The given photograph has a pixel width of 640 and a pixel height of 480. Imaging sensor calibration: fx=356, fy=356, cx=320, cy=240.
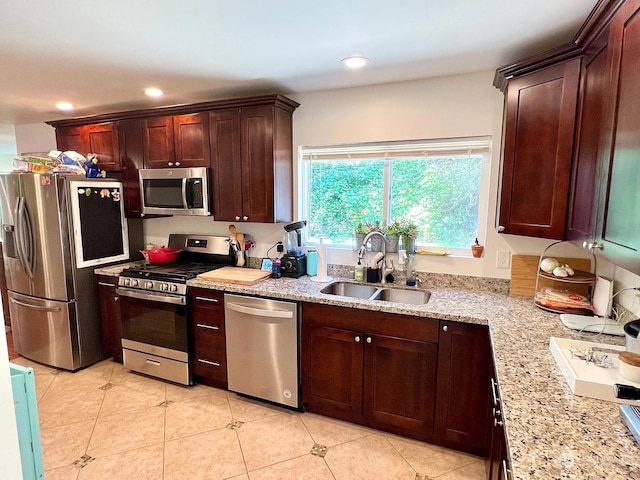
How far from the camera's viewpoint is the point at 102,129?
3402 millimetres

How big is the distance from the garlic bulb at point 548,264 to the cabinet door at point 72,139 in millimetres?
4069

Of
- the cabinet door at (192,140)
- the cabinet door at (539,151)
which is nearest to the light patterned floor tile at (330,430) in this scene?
the cabinet door at (539,151)

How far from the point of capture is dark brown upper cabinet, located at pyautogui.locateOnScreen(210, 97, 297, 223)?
279 centimetres

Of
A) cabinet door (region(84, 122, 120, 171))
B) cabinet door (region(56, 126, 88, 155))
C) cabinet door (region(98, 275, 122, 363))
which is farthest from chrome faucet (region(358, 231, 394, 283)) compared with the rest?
cabinet door (region(56, 126, 88, 155))

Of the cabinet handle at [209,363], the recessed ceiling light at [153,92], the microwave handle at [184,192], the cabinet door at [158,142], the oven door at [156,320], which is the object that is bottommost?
the cabinet handle at [209,363]

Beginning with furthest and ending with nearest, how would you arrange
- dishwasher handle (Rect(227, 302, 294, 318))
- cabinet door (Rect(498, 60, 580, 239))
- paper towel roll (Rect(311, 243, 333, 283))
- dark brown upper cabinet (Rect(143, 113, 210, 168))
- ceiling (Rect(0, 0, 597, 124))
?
dark brown upper cabinet (Rect(143, 113, 210, 168))
paper towel roll (Rect(311, 243, 333, 283))
dishwasher handle (Rect(227, 302, 294, 318))
cabinet door (Rect(498, 60, 580, 239))
ceiling (Rect(0, 0, 597, 124))

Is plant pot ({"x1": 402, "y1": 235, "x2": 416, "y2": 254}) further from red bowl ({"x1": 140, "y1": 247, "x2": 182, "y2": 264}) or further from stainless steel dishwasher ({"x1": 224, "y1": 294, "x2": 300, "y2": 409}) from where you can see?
red bowl ({"x1": 140, "y1": 247, "x2": 182, "y2": 264})

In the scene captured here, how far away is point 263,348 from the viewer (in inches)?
99.4

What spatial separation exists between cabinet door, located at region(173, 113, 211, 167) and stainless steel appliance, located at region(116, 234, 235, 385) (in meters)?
0.94

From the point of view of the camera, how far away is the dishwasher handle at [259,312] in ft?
7.93

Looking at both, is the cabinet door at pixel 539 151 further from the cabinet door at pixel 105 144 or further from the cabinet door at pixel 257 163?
the cabinet door at pixel 105 144

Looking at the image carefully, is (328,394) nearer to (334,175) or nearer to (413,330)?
(413,330)

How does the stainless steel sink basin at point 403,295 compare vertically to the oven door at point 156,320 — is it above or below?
above

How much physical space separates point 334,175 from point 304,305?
1.19m
